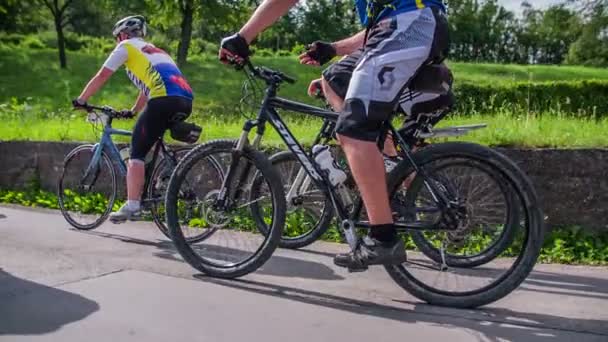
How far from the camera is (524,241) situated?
12.0ft

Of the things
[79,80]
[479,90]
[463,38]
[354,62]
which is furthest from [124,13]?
[463,38]

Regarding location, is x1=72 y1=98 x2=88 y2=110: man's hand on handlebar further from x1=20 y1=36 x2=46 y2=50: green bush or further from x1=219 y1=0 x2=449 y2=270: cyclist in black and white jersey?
x1=20 y1=36 x2=46 y2=50: green bush

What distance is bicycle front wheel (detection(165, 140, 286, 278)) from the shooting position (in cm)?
432

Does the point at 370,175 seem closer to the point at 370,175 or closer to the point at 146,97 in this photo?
the point at 370,175

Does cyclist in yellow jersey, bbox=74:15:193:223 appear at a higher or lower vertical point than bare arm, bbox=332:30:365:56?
lower

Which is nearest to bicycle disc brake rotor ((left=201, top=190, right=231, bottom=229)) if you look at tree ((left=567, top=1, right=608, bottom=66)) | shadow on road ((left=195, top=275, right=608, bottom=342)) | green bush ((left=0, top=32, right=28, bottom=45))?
shadow on road ((left=195, top=275, right=608, bottom=342))

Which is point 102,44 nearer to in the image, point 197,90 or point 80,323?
point 197,90

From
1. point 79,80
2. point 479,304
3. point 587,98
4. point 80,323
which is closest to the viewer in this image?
point 80,323

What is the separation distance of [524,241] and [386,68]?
1122 millimetres

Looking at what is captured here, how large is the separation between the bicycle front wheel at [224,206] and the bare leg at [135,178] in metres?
0.95

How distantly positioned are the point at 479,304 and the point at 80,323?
2.01m

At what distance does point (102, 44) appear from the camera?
48500 mm

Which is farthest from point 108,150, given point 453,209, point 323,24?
point 323,24

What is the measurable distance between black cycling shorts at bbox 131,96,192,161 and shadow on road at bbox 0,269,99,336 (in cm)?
175
